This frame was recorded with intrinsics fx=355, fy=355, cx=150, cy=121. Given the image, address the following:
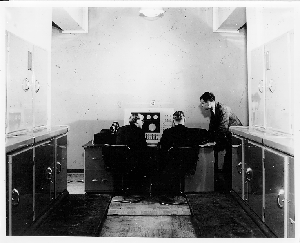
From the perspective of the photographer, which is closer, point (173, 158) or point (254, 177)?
point (254, 177)

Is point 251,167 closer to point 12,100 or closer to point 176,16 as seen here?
point 12,100

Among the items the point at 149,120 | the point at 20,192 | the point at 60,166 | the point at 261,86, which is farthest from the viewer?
the point at 149,120

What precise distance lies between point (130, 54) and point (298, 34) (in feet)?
13.4

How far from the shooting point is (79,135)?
Answer: 617 cm

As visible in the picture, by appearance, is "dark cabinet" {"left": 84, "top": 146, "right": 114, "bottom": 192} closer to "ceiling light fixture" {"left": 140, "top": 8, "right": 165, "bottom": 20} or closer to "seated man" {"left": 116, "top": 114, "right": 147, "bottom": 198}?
"seated man" {"left": 116, "top": 114, "right": 147, "bottom": 198}

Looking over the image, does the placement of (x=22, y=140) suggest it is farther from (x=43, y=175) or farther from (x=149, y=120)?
(x=149, y=120)

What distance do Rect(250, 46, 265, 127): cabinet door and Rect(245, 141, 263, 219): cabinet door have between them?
1.70 ft

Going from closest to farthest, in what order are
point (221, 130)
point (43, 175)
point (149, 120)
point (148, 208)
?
point (43, 175) → point (148, 208) → point (221, 130) → point (149, 120)

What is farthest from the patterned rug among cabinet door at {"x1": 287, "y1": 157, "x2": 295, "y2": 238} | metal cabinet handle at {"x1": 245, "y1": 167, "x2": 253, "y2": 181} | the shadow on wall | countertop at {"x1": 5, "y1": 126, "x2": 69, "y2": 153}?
the shadow on wall

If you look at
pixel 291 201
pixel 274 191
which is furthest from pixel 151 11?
pixel 291 201

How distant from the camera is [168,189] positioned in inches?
182

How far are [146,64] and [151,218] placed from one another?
3006mm

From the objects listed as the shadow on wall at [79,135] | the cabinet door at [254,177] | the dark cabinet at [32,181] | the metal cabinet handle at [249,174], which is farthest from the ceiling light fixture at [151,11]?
the metal cabinet handle at [249,174]

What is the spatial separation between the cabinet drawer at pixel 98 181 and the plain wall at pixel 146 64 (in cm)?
176
